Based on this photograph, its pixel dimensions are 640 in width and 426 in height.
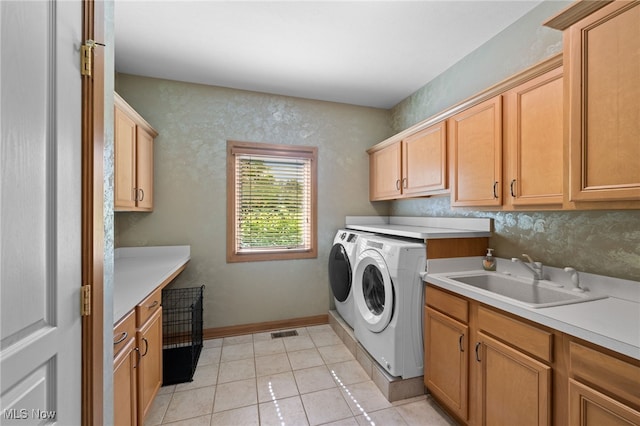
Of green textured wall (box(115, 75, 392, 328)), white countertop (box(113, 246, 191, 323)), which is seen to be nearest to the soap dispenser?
green textured wall (box(115, 75, 392, 328))

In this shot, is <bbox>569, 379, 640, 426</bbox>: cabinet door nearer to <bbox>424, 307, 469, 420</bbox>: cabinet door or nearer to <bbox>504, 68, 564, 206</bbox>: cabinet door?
<bbox>424, 307, 469, 420</bbox>: cabinet door

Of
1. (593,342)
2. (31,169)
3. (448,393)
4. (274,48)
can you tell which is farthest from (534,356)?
(274,48)

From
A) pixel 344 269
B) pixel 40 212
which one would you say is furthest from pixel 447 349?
pixel 40 212

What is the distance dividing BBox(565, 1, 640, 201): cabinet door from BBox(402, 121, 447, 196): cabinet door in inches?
38.2

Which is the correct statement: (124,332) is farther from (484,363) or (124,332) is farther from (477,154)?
(477,154)

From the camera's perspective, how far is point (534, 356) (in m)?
1.20

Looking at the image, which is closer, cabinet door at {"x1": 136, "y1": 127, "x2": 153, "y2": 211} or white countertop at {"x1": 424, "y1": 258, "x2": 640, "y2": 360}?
white countertop at {"x1": 424, "y1": 258, "x2": 640, "y2": 360}

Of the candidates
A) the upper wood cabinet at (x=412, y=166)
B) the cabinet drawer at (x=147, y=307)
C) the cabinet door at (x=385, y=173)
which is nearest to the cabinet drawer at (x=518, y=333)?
the upper wood cabinet at (x=412, y=166)

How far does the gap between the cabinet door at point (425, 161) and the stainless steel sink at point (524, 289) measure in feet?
2.47

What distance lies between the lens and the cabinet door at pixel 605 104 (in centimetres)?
103

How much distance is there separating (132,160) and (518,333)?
2.78m

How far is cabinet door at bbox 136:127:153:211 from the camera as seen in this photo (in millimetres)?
2238

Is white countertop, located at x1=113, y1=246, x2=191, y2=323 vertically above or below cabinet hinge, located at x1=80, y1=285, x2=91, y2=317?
below

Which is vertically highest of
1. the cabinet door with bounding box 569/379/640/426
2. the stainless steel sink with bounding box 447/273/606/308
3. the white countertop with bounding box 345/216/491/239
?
the white countertop with bounding box 345/216/491/239
